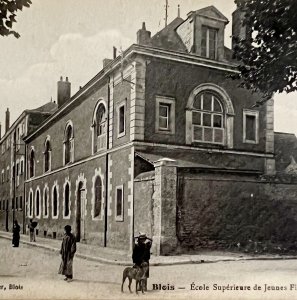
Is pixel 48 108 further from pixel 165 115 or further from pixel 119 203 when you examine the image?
pixel 165 115

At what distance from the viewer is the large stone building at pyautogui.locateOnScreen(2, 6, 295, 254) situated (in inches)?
627

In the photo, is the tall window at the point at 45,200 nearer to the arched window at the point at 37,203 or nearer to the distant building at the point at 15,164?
the arched window at the point at 37,203

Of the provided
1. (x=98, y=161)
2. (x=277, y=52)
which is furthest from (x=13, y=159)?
(x=277, y=52)

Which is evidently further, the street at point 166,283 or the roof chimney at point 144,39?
the roof chimney at point 144,39

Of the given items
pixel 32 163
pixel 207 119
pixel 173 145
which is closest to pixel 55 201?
pixel 32 163

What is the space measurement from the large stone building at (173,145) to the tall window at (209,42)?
0.04 meters

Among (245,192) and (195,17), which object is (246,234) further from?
(195,17)

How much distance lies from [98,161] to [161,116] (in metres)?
3.64

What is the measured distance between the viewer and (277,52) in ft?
41.4

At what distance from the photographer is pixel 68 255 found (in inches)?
456

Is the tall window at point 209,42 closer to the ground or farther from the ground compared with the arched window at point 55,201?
farther from the ground

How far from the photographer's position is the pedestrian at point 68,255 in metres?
11.4

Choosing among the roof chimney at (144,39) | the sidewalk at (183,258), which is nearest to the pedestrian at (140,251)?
the sidewalk at (183,258)

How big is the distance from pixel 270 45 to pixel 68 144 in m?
13.1
